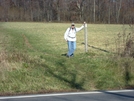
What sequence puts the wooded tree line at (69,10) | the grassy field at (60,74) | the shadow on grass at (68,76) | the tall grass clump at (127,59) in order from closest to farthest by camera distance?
the grassy field at (60,74) → the shadow on grass at (68,76) → the tall grass clump at (127,59) → the wooded tree line at (69,10)

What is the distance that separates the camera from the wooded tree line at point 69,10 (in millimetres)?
82688

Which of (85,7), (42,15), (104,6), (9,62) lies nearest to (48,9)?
(42,15)

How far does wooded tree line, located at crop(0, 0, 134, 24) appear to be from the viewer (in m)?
82.7

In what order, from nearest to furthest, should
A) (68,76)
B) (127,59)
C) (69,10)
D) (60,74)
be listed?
(68,76) → (60,74) → (127,59) → (69,10)

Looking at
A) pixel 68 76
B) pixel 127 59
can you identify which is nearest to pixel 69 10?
pixel 127 59

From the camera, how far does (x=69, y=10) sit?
274 ft

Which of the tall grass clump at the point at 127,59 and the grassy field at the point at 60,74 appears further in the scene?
the tall grass clump at the point at 127,59

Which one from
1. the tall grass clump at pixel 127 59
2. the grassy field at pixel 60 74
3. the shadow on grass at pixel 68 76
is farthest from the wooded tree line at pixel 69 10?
the shadow on grass at pixel 68 76

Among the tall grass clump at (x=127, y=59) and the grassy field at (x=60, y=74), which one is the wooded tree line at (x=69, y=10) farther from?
the grassy field at (x=60, y=74)

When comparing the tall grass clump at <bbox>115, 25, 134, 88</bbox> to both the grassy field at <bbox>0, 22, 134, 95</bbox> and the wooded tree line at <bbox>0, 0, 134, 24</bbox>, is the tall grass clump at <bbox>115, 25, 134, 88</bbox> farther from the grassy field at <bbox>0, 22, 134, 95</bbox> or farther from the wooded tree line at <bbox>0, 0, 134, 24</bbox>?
the wooded tree line at <bbox>0, 0, 134, 24</bbox>

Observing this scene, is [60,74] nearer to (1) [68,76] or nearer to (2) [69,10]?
(1) [68,76]

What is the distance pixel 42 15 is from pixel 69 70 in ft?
276

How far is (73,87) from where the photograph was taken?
8.15 metres

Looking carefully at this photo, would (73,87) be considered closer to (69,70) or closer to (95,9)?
(69,70)
